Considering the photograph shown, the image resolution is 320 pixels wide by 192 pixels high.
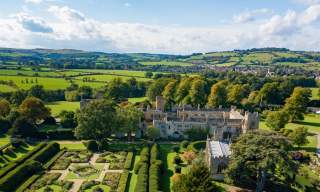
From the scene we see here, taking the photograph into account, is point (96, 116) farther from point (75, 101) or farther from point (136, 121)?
point (75, 101)

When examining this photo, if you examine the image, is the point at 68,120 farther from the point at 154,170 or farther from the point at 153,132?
the point at 154,170

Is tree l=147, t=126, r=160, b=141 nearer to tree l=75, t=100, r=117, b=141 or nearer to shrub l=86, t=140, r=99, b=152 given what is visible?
tree l=75, t=100, r=117, b=141

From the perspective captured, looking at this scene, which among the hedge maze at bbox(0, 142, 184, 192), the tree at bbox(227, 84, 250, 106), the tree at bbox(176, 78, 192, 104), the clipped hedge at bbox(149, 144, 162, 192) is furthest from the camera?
the tree at bbox(176, 78, 192, 104)

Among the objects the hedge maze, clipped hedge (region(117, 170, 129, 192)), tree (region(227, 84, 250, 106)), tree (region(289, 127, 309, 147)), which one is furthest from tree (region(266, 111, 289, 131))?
clipped hedge (region(117, 170, 129, 192))

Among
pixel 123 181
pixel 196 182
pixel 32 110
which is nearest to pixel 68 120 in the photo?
pixel 32 110

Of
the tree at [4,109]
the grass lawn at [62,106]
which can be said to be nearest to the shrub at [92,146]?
the tree at [4,109]
